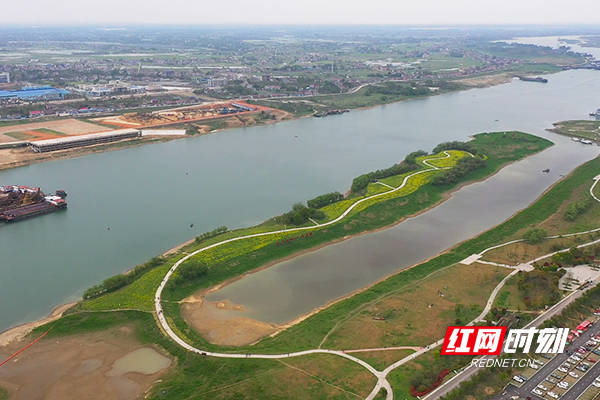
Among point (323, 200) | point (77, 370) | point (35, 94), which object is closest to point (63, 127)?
point (35, 94)

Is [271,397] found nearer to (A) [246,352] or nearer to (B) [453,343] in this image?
(A) [246,352]

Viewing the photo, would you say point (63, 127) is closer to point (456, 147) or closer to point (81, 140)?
point (81, 140)

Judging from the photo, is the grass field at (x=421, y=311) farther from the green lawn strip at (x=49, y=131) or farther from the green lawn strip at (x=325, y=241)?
the green lawn strip at (x=49, y=131)

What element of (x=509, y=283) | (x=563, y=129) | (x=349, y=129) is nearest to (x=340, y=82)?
(x=349, y=129)

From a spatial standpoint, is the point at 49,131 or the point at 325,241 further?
the point at 49,131

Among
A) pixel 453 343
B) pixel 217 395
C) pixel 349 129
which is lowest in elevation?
pixel 217 395

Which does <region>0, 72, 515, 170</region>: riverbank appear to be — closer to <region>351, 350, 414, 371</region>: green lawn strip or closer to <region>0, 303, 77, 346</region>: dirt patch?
<region>0, 303, 77, 346</region>: dirt patch

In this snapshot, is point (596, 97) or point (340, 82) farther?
point (340, 82)
